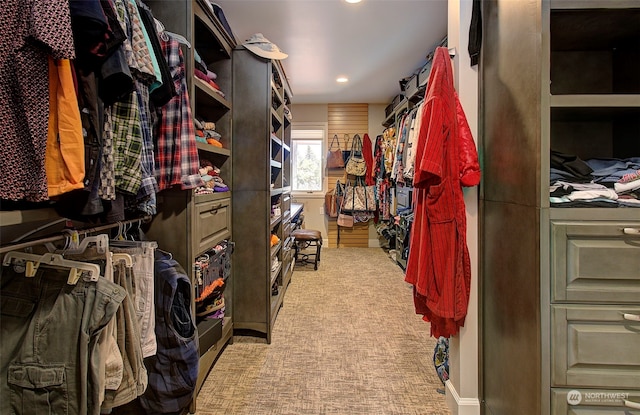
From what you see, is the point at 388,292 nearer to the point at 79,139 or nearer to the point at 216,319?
the point at 216,319

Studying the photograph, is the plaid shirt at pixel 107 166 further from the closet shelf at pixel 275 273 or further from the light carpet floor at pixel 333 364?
the closet shelf at pixel 275 273

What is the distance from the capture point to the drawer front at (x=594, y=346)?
1.14m

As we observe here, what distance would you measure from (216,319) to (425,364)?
137 cm

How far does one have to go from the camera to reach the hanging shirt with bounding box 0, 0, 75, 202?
0.75 m

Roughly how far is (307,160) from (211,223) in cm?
445

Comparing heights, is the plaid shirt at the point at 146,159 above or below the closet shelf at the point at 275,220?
above

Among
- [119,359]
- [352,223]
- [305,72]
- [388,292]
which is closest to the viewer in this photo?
[119,359]

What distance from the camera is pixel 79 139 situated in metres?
0.86

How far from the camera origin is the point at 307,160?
6336mm

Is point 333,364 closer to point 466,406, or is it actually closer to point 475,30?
point 466,406

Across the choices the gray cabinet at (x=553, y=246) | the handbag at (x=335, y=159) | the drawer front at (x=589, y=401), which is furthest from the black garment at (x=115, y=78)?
the handbag at (x=335, y=159)

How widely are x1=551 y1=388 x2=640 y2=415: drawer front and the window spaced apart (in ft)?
17.2

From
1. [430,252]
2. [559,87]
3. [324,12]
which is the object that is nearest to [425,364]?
[430,252]

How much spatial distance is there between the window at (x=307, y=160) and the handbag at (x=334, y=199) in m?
0.24
